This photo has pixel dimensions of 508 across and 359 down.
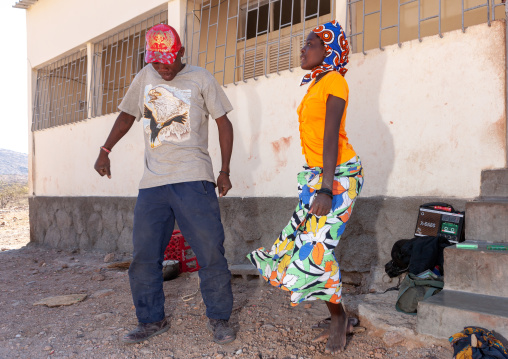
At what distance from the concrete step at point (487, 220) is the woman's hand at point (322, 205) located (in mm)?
1198

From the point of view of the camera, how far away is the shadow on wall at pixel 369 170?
11.7ft

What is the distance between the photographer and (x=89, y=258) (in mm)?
6238

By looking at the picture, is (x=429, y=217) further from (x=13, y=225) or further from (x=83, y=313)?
(x=13, y=225)

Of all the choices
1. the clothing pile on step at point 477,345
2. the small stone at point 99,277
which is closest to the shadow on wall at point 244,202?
the small stone at point 99,277

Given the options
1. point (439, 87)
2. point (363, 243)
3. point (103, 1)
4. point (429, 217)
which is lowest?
point (363, 243)

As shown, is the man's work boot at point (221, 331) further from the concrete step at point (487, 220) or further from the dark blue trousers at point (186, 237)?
the concrete step at point (487, 220)

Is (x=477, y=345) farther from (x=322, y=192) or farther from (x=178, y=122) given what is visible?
(x=178, y=122)

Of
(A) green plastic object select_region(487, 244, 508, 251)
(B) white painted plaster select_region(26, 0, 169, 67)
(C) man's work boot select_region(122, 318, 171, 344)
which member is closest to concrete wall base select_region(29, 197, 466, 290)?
(A) green plastic object select_region(487, 244, 508, 251)

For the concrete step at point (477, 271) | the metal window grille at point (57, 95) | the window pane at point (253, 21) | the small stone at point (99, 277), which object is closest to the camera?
the concrete step at point (477, 271)

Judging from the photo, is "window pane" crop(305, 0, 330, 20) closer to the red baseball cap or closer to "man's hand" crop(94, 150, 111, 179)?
the red baseball cap

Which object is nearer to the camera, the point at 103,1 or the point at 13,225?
the point at 103,1

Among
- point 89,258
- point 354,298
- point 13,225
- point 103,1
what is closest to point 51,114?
point 103,1

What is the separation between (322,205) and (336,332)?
2.46 feet

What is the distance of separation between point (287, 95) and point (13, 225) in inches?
410
